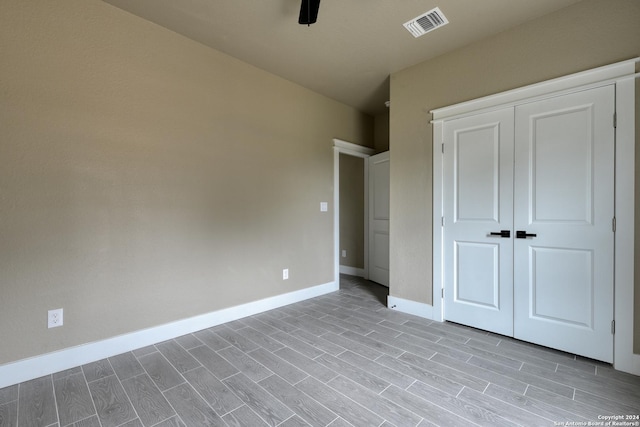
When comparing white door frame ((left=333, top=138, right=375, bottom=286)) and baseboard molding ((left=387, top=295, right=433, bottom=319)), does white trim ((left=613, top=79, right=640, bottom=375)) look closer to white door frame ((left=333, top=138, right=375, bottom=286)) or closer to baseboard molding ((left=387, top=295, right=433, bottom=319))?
baseboard molding ((left=387, top=295, right=433, bottom=319))

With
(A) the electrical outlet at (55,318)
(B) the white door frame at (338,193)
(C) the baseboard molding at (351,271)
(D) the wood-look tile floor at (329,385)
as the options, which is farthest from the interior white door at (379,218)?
(A) the electrical outlet at (55,318)

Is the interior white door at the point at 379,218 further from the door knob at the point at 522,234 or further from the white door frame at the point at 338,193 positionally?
the door knob at the point at 522,234

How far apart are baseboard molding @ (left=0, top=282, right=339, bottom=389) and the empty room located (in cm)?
1

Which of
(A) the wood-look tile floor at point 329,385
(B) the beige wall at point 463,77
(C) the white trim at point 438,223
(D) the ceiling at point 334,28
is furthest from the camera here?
(C) the white trim at point 438,223

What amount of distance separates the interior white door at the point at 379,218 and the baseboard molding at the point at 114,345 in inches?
73.7

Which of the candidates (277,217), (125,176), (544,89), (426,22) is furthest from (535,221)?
(125,176)

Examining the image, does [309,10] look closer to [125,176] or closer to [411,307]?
[125,176]

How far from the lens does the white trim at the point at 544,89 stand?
6.61 feet

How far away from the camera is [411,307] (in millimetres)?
3168

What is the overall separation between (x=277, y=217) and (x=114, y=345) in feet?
6.29

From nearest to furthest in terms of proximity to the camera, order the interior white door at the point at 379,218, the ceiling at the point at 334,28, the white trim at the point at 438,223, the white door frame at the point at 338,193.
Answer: the ceiling at the point at 334,28, the white trim at the point at 438,223, the white door frame at the point at 338,193, the interior white door at the point at 379,218

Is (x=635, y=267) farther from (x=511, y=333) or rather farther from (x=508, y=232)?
(x=511, y=333)

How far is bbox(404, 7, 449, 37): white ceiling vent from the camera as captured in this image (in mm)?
2303

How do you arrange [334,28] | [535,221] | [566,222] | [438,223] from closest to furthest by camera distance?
1. [566,222]
2. [535,221]
3. [334,28]
4. [438,223]
